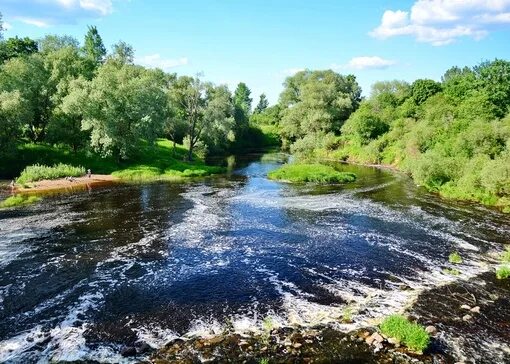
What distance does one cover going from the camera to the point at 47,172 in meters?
60.1

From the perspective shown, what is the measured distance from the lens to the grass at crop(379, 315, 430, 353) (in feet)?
58.0

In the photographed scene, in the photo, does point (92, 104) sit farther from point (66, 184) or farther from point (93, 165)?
point (66, 184)

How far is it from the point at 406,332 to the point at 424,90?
105m

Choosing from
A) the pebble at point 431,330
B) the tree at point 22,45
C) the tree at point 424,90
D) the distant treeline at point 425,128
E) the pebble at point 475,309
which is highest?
the tree at point 22,45

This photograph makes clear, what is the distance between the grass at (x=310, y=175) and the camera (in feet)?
215

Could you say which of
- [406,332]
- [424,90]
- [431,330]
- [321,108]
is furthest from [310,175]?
[424,90]

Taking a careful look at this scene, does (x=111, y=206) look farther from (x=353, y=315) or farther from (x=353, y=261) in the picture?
(x=353, y=315)

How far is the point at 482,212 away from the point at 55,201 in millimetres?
46687

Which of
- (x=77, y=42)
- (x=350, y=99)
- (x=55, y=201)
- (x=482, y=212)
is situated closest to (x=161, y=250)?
(x=55, y=201)

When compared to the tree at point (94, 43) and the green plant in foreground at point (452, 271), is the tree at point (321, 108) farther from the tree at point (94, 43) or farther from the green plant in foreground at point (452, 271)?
the green plant in foreground at point (452, 271)

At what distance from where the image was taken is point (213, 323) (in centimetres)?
2016

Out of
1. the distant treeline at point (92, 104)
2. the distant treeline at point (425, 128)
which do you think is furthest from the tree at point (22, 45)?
the distant treeline at point (425, 128)

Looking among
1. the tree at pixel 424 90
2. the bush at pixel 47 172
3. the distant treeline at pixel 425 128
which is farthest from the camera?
the tree at pixel 424 90

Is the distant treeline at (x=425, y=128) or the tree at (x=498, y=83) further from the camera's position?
the tree at (x=498, y=83)
